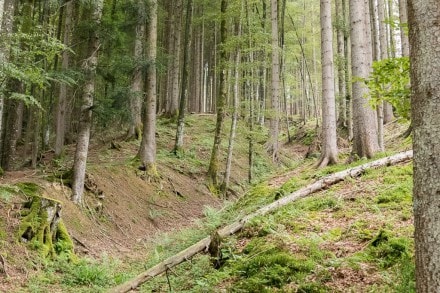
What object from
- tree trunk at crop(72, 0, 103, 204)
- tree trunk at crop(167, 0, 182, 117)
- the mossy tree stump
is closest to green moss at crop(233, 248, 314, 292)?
the mossy tree stump

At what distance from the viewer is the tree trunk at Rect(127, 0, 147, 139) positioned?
13.3 metres

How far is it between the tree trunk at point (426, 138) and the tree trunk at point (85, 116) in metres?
8.57

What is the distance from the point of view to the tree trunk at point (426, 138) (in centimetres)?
264

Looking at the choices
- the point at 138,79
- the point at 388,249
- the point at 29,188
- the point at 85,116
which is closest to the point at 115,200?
the point at 85,116

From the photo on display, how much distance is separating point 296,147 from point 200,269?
63.9 ft

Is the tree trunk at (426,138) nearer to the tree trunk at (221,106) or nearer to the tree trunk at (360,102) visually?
the tree trunk at (360,102)

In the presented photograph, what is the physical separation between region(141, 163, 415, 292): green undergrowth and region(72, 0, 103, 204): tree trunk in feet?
14.5

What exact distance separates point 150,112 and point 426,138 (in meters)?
11.8

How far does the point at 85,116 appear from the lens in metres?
10.2

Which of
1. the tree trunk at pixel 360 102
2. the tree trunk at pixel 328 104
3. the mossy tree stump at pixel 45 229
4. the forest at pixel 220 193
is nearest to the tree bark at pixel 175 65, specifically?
the forest at pixel 220 193

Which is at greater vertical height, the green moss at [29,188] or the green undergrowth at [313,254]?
the green moss at [29,188]

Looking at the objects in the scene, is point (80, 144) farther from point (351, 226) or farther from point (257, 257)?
point (351, 226)

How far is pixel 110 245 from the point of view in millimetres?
9398

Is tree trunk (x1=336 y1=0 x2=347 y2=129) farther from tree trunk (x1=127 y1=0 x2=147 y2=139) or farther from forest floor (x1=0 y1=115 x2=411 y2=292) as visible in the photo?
tree trunk (x1=127 y1=0 x2=147 y2=139)
